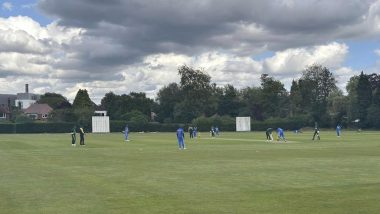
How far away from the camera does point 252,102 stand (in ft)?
470

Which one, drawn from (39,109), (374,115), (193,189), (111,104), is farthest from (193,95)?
(193,189)

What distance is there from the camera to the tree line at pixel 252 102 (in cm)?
12244

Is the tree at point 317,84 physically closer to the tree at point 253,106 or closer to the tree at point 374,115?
the tree at point 253,106

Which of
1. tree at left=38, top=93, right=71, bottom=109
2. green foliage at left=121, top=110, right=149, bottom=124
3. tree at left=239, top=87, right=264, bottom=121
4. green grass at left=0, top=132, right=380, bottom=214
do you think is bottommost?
green grass at left=0, top=132, right=380, bottom=214

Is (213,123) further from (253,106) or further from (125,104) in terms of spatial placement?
(125,104)

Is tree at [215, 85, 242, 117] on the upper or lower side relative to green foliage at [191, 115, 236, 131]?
upper

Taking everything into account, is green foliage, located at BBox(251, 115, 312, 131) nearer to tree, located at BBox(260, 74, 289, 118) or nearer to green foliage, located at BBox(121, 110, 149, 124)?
tree, located at BBox(260, 74, 289, 118)

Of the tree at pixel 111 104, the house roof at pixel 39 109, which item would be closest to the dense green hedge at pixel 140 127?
the tree at pixel 111 104

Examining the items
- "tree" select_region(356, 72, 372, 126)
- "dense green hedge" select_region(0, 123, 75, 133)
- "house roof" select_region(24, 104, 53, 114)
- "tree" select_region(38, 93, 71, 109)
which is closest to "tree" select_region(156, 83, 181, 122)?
"tree" select_region(38, 93, 71, 109)

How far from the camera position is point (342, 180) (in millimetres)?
16391

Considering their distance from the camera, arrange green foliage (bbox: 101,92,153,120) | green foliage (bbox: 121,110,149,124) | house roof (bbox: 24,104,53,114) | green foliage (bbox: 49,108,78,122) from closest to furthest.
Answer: green foliage (bbox: 121,110,149,124) → green foliage (bbox: 49,108,78,122) → green foliage (bbox: 101,92,153,120) → house roof (bbox: 24,104,53,114)

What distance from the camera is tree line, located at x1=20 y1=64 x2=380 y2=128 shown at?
12244cm

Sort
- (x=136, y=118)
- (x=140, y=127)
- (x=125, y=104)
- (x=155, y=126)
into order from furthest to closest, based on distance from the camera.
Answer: (x=125, y=104) → (x=136, y=118) → (x=155, y=126) → (x=140, y=127)

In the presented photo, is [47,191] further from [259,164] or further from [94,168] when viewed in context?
[259,164]
